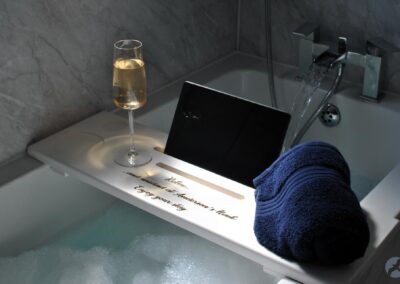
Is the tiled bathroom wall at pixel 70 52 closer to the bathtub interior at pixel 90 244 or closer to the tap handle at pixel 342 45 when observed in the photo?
the bathtub interior at pixel 90 244

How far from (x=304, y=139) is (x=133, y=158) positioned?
70 cm

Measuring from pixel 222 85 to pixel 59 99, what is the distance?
0.60 metres

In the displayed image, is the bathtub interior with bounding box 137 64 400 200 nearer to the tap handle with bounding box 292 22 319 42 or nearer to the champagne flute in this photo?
the tap handle with bounding box 292 22 319 42

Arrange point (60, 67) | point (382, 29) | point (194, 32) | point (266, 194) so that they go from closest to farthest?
point (266, 194), point (60, 67), point (382, 29), point (194, 32)

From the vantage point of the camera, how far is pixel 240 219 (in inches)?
52.1

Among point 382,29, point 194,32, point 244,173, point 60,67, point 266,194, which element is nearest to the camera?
point 266,194

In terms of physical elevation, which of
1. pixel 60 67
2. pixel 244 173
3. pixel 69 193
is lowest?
pixel 69 193

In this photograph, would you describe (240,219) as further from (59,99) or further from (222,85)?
(222,85)

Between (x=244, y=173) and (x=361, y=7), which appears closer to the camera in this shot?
(x=244, y=173)

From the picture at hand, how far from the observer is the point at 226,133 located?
5.08ft

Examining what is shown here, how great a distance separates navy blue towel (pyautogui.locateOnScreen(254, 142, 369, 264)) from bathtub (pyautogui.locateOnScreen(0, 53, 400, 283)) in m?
0.06

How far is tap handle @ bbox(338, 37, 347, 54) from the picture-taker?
6.21ft

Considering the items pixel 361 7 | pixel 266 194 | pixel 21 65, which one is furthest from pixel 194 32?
pixel 266 194

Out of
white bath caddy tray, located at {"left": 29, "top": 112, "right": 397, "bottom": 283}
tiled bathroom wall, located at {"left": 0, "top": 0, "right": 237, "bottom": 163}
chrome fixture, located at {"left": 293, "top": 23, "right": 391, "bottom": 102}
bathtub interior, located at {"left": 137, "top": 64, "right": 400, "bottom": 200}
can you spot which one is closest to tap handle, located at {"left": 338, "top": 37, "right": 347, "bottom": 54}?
chrome fixture, located at {"left": 293, "top": 23, "right": 391, "bottom": 102}
